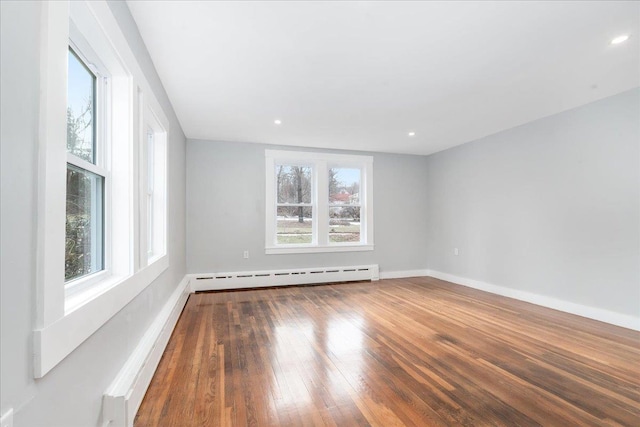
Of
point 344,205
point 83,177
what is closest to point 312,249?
point 344,205

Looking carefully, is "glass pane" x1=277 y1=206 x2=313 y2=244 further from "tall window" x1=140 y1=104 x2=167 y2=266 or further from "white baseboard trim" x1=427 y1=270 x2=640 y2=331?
"white baseboard trim" x1=427 y1=270 x2=640 y2=331

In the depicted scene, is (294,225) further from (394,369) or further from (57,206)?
(57,206)

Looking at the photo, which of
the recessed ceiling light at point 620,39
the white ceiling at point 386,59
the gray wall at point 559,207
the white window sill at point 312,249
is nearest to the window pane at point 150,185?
the white ceiling at point 386,59

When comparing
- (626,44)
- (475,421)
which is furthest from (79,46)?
(626,44)

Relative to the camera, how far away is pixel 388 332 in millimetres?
3098

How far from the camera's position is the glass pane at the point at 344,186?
5.81 metres

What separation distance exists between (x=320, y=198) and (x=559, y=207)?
3.53 meters

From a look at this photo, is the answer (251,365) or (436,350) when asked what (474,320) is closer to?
(436,350)

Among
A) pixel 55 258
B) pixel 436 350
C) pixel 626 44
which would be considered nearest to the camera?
pixel 55 258

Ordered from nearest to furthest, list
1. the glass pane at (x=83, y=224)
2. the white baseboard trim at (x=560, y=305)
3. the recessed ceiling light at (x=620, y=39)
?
the glass pane at (x=83, y=224) → the recessed ceiling light at (x=620, y=39) → the white baseboard trim at (x=560, y=305)

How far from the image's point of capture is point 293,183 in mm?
5582

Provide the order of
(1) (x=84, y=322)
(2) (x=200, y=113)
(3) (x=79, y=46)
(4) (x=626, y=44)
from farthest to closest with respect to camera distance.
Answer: (2) (x=200, y=113) → (4) (x=626, y=44) → (3) (x=79, y=46) → (1) (x=84, y=322)

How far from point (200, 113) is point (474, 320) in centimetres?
414

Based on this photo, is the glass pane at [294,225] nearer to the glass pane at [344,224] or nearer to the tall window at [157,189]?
the glass pane at [344,224]
